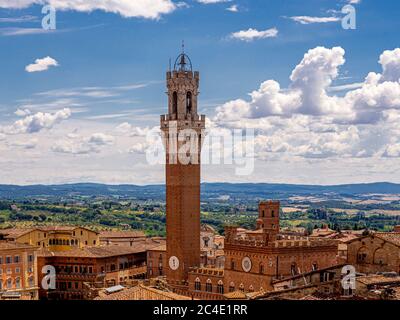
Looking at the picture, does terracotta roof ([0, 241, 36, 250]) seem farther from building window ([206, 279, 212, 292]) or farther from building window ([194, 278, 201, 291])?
building window ([206, 279, 212, 292])

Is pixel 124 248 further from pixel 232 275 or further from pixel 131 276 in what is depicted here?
pixel 232 275

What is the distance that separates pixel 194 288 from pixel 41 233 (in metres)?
29.1

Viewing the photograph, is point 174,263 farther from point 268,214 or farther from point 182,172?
point 268,214

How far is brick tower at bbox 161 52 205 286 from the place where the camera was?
6462cm

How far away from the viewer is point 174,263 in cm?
6456

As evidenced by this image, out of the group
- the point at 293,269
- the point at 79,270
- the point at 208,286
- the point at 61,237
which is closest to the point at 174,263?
the point at 208,286

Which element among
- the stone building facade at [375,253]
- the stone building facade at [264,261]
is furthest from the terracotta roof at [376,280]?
the stone building facade at [264,261]

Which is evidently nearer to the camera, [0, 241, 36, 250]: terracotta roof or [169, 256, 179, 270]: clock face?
[0, 241, 36, 250]: terracotta roof

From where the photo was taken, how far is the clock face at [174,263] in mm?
64394

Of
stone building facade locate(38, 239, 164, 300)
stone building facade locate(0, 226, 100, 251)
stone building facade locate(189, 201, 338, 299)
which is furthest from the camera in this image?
stone building facade locate(0, 226, 100, 251)

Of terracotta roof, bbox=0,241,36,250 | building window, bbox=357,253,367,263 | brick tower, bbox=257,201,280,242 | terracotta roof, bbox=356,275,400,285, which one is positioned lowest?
terracotta roof, bbox=0,241,36,250

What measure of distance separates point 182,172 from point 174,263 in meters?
8.66

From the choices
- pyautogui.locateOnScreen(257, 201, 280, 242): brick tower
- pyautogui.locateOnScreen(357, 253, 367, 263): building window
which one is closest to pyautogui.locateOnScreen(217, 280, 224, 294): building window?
pyautogui.locateOnScreen(357, 253, 367, 263): building window
